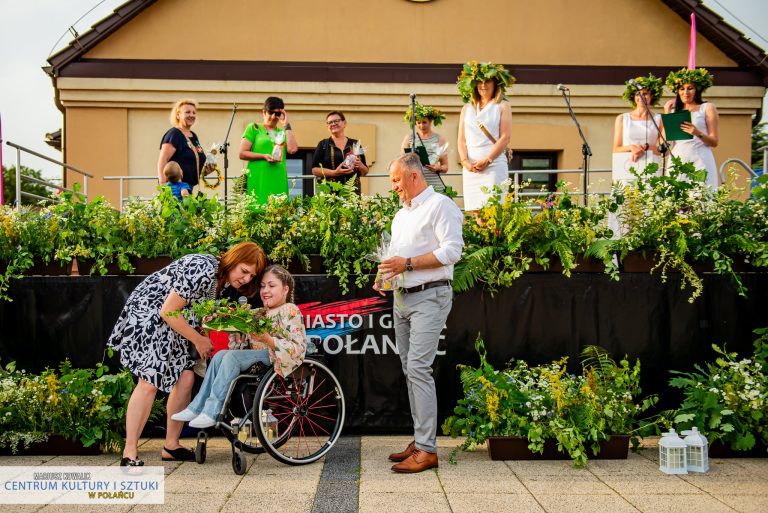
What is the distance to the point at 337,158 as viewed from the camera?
8414mm

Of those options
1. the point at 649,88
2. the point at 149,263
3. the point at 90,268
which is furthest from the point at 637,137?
the point at 90,268

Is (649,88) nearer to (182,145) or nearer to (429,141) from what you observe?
(429,141)

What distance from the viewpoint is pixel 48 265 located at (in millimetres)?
6082

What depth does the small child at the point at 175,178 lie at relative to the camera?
25.6 feet

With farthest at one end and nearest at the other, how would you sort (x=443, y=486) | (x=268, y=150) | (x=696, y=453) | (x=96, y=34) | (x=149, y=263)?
(x=96, y=34), (x=268, y=150), (x=149, y=263), (x=696, y=453), (x=443, y=486)

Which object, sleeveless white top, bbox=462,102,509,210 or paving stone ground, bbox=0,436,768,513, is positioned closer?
paving stone ground, bbox=0,436,768,513

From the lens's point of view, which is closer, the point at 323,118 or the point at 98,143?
the point at 98,143

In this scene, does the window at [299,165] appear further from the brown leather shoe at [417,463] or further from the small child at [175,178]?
the brown leather shoe at [417,463]

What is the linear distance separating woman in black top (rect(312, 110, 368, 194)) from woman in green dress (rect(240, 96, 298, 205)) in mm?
341

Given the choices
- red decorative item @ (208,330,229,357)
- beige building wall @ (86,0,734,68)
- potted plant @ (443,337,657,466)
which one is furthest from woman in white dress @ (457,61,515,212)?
beige building wall @ (86,0,734,68)

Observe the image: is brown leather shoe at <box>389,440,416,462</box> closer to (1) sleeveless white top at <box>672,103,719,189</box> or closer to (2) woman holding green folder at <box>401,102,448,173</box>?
(2) woman holding green folder at <box>401,102,448,173</box>

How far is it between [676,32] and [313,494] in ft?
37.5

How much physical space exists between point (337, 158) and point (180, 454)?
3.94 m

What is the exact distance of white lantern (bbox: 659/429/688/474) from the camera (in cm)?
502
